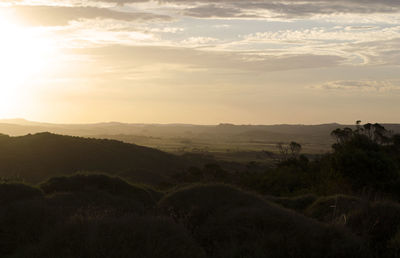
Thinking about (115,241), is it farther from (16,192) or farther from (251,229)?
(16,192)

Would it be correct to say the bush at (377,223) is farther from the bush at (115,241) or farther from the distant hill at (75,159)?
the distant hill at (75,159)

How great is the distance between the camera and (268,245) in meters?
14.2

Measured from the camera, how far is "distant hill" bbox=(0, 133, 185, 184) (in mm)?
58844

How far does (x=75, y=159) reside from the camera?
67750 millimetres

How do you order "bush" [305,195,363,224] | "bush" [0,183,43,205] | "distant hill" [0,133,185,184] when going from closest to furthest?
"bush" [0,183,43,205]
"bush" [305,195,363,224]
"distant hill" [0,133,185,184]

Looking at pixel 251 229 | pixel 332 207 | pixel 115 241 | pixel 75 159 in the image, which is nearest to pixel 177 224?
pixel 115 241

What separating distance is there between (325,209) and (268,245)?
312 inches

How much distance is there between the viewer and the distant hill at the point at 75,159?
2317 inches

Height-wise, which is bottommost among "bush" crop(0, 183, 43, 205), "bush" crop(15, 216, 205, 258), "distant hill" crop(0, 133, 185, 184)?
"distant hill" crop(0, 133, 185, 184)

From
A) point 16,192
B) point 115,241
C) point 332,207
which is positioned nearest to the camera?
point 115,241

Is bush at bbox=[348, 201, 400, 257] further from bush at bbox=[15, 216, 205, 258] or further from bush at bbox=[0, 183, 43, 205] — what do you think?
bush at bbox=[0, 183, 43, 205]

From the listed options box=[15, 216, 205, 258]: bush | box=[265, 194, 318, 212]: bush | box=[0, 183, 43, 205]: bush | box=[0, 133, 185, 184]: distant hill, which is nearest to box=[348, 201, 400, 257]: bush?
box=[265, 194, 318, 212]: bush

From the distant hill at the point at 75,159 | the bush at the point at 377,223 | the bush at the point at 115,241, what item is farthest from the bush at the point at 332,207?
the distant hill at the point at 75,159

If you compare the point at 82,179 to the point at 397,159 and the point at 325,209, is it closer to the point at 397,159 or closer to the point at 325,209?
the point at 325,209
